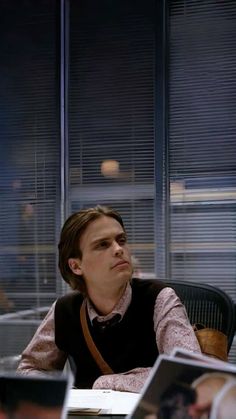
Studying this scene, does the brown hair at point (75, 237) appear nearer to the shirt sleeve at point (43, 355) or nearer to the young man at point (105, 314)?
the young man at point (105, 314)

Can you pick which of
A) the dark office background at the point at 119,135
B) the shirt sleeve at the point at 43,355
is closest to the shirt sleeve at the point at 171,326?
the shirt sleeve at the point at 43,355

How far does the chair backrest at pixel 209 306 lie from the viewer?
6.00 feet

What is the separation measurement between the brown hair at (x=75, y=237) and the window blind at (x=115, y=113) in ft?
4.79

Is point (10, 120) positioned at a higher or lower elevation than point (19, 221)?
higher

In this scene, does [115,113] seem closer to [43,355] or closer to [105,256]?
[105,256]

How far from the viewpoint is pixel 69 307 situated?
1.84 metres

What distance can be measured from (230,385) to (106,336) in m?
0.97

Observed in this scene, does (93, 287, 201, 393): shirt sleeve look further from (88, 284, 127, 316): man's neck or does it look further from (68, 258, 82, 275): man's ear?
(68, 258, 82, 275): man's ear

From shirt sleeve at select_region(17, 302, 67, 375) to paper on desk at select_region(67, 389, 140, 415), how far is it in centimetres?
33

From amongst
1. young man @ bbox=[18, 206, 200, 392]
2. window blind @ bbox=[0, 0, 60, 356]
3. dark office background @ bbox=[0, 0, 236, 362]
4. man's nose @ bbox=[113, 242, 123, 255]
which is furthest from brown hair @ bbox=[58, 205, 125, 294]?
window blind @ bbox=[0, 0, 60, 356]

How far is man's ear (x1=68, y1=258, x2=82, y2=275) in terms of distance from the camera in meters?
1.85

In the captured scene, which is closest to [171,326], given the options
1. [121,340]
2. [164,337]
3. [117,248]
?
[164,337]

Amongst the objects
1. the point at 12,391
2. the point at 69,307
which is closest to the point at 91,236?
the point at 69,307

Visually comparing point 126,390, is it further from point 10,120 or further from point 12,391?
point 10,120
